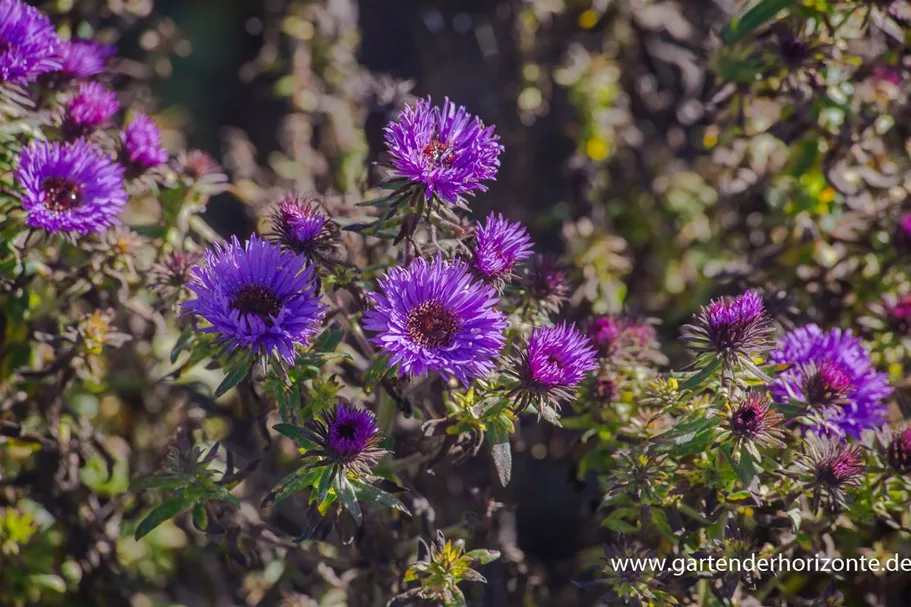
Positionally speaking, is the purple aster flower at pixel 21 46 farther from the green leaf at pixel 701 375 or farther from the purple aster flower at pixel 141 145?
the green leaf at pixel 701 375

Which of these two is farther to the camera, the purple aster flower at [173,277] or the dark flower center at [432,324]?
the purple aster flower at [173,277]

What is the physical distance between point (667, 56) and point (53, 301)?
202 cm

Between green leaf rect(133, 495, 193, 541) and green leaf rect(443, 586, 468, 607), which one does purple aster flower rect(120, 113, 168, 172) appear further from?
green leaf rect(443, 586, 468, 607)

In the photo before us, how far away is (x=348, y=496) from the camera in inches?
53.1

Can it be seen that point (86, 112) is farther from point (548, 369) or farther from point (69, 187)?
point (548, 369)

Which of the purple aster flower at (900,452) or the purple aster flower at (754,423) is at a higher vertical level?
the purple aster flower at (900,452)

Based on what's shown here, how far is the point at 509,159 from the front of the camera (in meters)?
2.73

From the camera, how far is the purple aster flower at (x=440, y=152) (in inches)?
52.9

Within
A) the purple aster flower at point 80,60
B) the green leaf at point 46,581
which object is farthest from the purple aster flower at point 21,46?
the green leaf at point 46,581

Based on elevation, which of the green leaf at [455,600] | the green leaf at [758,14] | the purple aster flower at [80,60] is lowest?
the green leaf at [455,600]

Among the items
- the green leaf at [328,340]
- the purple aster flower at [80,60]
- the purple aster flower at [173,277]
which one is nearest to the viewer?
the green leaf at [328,340]

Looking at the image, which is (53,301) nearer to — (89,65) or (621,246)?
(89,65)

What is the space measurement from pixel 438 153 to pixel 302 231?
10.5 inches

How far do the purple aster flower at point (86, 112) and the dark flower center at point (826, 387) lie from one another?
1514 millimetres
